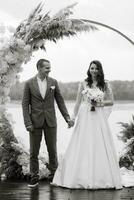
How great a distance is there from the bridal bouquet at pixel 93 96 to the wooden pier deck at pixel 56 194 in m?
1.04

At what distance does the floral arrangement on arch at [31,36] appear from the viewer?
6.61 meters

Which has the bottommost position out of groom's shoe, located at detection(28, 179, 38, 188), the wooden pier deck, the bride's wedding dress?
the wooden pier deck

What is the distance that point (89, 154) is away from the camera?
20.5ft

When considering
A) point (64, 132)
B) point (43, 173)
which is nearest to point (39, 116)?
point (43, 173)

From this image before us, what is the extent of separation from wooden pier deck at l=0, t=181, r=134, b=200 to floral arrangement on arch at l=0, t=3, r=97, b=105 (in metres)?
1.37

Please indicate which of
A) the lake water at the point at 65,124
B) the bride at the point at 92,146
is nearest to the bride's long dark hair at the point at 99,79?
the bride at the point at 92,146

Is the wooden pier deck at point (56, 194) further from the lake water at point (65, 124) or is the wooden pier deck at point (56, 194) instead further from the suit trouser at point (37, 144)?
the lake water at point (65, 124)

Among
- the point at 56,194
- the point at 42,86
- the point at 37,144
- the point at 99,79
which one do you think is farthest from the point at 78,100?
the point at 56,194

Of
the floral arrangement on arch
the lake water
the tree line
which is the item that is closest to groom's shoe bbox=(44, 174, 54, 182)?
the lake water

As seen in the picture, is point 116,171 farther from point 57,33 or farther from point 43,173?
point 57,33

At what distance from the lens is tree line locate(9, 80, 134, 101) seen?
26.1 ft

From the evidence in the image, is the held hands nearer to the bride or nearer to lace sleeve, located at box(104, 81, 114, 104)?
the bride

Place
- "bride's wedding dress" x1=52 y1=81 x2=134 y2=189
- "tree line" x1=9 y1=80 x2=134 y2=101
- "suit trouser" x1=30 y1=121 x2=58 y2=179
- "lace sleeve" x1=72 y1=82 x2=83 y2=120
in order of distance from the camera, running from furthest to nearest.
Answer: "tree line" x1=9 y1=80 x2=134 y2=101
"lace sleeve" x1=72 y1=82 x2=83 y2=120
"suit trouser" x1=30 y1=121 x2=58 y2=179
"bride's wedding dress" x1=52 y1=81 x2=134 y2=189

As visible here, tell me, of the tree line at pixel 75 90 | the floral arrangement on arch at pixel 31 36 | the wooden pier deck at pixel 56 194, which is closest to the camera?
the wooden pier deck at pixel 56 194
